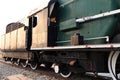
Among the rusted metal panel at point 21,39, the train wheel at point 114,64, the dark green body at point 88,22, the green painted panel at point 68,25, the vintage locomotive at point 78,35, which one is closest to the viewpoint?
the train wheel at point 114,64

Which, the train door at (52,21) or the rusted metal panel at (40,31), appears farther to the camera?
the rusted metal panel at (40,31)

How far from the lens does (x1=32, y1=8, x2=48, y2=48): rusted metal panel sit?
796 cm

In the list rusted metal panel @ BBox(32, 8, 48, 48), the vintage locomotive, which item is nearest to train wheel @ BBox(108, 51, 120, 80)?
the vintage locomotive

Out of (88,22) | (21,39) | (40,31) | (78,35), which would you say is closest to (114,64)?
(78,35)

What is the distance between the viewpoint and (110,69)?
17.6 feet

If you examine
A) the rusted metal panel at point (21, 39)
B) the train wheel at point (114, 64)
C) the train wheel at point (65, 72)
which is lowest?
the train wheel at point (65, 72)

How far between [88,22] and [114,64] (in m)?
1.58

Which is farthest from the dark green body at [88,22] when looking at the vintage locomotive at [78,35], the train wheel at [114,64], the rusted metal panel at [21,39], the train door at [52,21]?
the rusted metal panel at [21,39]

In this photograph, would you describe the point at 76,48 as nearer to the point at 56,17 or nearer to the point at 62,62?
the point at 62,62

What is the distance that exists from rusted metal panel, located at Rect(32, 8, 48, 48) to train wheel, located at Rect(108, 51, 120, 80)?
121 inches

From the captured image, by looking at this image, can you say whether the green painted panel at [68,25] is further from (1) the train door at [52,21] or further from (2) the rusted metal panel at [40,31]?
(2) the rusted metal panel at [40,31]

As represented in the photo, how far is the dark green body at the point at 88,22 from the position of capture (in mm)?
5418

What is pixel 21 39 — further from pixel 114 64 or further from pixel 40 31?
pixel 114 64

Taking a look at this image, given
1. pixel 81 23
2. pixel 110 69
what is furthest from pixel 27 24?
pixel 110 69
